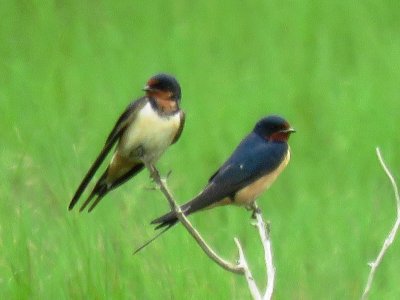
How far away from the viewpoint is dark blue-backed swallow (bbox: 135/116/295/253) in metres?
6.08

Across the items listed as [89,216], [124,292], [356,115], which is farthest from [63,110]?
[124,292]

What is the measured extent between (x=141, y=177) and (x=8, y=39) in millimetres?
3057

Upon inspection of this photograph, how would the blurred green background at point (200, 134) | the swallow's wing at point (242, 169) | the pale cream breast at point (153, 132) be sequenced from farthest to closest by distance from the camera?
the blurred green background at point (200, 134), the pale cream breast at point (153, 132), the swallow's wing at point (242, 169)

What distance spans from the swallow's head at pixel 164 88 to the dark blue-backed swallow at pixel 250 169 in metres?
0.32

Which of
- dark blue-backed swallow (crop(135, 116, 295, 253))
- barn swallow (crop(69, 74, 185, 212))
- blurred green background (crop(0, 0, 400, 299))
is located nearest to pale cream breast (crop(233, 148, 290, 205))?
dark blue-backed swallow (crop(135, 116, 295, 253))

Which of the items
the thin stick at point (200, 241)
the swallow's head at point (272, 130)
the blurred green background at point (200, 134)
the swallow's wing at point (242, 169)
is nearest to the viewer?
the thin stick at point (200, 241)

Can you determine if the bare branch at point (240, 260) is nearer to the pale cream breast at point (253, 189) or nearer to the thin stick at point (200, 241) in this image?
the thin stick at point (200, 241)

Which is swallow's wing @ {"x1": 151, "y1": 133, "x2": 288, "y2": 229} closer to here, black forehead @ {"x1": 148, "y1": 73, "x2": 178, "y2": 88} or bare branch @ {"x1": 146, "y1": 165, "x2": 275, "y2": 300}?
black forehead @ {"x1": 148, "y1": 73, "x2": 178, "y2": 88}

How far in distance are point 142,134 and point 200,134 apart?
142 inches

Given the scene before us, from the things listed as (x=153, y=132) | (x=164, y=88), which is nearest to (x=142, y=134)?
(x=153, y=132)

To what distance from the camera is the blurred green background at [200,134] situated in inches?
260

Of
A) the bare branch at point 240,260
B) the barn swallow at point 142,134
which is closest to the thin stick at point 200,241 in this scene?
the bare branch at point 240,260

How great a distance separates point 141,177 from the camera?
354 inches

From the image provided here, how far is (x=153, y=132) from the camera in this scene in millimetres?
6184
